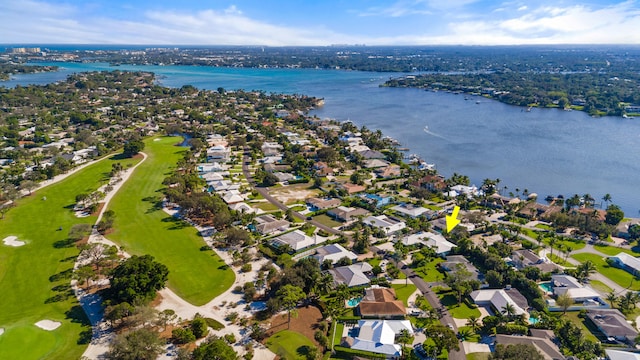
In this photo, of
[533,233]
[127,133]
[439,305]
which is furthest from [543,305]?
[127,133]

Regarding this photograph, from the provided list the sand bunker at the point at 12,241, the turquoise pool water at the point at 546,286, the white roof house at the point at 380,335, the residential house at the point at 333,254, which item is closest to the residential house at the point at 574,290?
the turquoise pool water at the point at 546,286

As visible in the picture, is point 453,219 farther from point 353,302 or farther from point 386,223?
point 353,302

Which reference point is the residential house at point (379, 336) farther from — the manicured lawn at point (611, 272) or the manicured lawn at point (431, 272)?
the manicured lawn at point (611, 272)

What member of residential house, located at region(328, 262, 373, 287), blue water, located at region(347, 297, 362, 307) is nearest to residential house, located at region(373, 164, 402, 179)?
residential house, located at region(328, 262, 373, 287)

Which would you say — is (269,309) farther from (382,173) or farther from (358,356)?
(382,173)

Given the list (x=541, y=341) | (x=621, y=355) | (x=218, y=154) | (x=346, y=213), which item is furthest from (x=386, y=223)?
(x=218, y=154)
